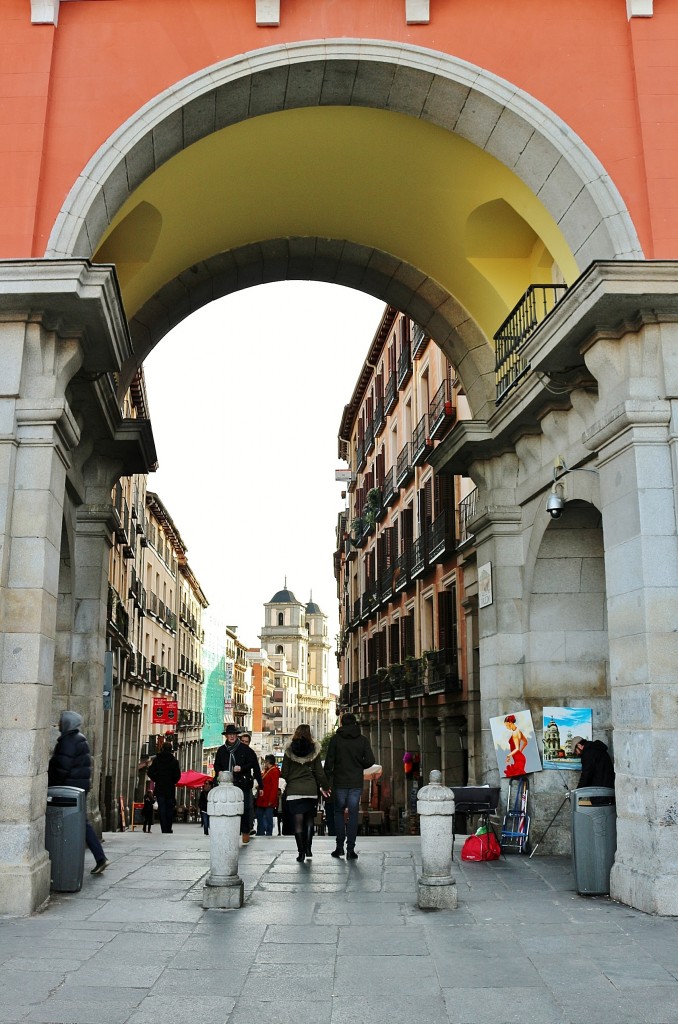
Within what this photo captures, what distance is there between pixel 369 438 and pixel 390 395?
5.16 meters

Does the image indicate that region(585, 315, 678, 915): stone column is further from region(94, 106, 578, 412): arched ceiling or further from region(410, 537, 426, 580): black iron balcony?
region(410, 537, 426, 580): black iron balcony

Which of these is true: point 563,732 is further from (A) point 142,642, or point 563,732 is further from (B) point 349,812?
(A) point 142,642

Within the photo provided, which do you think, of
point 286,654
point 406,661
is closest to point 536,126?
point 406,661

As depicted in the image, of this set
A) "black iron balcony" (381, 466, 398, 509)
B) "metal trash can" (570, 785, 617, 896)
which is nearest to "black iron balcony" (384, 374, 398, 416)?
"black iron balcony" (381, 466, 398, 509)

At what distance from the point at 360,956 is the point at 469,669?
1550cm

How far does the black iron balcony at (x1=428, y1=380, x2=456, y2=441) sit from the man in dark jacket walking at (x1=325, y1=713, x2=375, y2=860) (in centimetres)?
1295

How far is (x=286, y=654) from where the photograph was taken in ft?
489

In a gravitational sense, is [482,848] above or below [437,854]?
below

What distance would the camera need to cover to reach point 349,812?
1158 centimetres

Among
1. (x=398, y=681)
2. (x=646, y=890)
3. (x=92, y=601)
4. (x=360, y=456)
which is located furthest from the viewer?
(x=360, y=456)

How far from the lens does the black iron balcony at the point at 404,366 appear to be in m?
30.4

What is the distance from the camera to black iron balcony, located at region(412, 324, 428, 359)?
92.1 ft

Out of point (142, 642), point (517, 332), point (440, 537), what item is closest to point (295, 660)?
point (142, 642)

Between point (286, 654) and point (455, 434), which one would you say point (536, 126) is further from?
point (286, 654)
